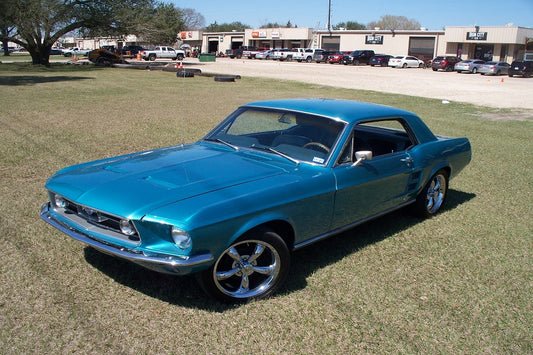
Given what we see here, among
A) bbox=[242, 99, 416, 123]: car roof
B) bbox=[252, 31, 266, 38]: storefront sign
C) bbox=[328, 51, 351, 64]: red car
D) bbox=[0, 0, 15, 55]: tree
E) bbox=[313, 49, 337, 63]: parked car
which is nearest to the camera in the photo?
bbox=[242, 99, 416, 123]: car roof

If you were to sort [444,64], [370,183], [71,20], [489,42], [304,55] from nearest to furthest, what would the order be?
[370,183]
[71,20]
[444,64]
[489,42]
[304,55]

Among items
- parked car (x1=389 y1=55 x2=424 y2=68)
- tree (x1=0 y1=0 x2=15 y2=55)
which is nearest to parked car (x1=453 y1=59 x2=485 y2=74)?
parked car (x1=389 y1=55 x2=424 y2=68)

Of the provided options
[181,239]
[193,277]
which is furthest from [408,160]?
[181,239]

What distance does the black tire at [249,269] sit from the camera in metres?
3.24

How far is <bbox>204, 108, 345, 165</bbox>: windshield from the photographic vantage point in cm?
412

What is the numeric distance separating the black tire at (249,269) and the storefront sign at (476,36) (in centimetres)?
6155

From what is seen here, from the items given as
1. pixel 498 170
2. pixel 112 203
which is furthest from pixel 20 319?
pixel 498 170

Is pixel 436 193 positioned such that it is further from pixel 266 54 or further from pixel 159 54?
pixel 266 54

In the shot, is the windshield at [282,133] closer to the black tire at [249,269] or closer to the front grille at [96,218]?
the black tire at [249,269]

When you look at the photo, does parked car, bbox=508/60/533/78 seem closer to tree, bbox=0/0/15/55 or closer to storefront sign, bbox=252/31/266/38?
tree, bbox=0/0/15/55

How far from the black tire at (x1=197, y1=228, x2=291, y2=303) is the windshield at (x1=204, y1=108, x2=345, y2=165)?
932 mm

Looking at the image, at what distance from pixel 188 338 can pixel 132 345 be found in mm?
343

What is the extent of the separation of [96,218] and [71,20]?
126 ft

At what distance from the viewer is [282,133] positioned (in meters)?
4.55
